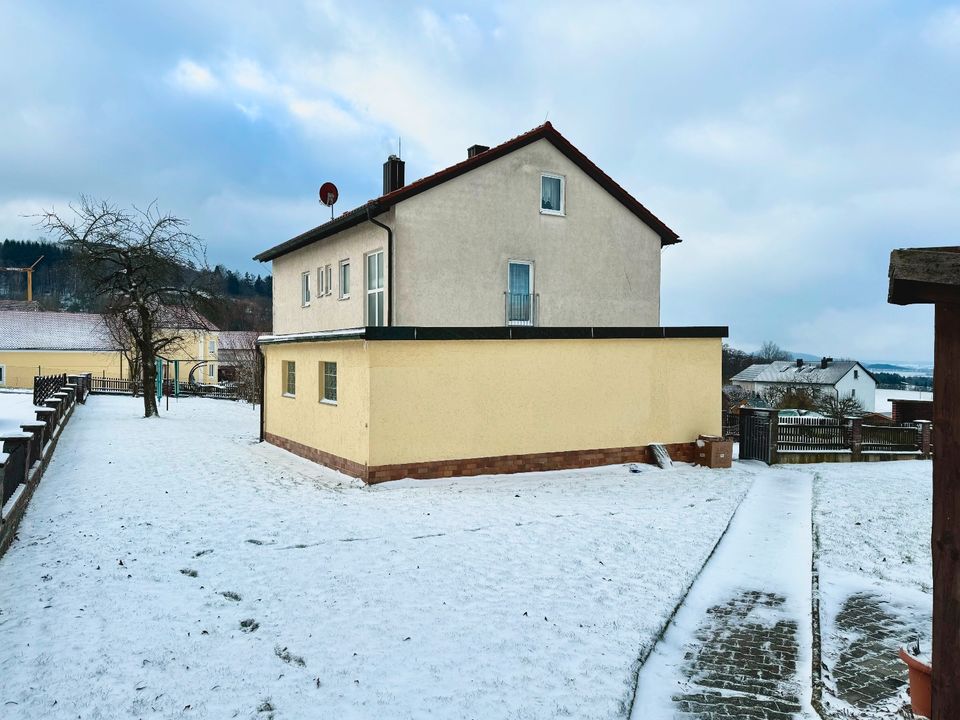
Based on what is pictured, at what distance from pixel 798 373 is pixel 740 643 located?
227 feet

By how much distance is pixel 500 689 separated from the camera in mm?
4785

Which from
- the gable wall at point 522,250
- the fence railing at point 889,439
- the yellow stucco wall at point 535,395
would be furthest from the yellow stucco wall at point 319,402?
the fence railing at point 889,439

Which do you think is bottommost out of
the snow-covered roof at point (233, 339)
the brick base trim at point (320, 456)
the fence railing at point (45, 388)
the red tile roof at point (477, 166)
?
the brick base trim at point (320, 456)

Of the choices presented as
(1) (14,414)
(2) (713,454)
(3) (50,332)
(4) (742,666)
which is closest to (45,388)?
(1) (14,414)

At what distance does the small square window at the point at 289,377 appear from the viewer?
57.1ft

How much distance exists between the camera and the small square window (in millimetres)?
17391

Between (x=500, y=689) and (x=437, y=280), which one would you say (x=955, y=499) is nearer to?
(x=500, y=689)

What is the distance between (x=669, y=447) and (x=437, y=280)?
22.6 feet

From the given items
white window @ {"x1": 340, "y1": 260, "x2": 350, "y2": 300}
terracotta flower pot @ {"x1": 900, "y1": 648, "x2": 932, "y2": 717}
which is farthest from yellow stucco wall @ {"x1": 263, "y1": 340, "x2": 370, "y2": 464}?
terracotta flower pot @ {"x1": 900, "y1": 648, "x2": 932, "y2": 717}

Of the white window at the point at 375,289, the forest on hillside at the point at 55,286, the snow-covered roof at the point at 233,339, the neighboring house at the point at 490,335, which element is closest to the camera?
the neighboring house at the point at 490,335

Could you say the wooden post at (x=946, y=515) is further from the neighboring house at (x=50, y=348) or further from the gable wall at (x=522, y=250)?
the neighboring house at (x=50, y=348)

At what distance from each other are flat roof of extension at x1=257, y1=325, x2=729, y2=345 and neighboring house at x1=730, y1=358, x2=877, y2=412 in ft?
161

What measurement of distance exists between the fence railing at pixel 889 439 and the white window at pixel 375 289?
14.5 metres

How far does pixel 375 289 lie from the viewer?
16.2 metres
